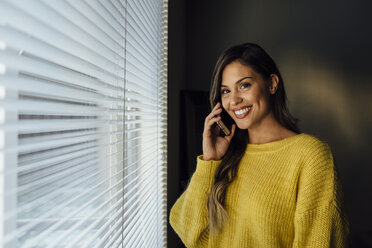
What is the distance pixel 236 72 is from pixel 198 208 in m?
0.67

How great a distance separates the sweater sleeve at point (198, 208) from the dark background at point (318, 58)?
4.25 ft

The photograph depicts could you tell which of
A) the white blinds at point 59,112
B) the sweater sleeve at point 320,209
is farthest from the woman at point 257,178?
the white blinds at point 59,112

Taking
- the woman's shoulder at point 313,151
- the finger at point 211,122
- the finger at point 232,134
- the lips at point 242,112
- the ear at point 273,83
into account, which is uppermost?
the ear at point 273,83

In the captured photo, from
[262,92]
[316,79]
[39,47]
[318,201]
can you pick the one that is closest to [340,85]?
[316,79]

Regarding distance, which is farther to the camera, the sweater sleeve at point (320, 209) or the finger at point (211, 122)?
the finger at point (211, 122)

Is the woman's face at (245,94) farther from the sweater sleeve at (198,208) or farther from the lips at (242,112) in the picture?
the sweater sleeve at (198,208)

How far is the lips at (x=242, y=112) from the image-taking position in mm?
1191

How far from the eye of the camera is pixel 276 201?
1.02 meters

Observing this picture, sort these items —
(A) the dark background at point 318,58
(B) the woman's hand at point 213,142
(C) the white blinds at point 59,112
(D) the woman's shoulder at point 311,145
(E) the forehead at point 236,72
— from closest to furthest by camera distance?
(C) the white blinds at point 59,112 → (D) the woman's shoulder at point 311,145 → (E) the forehead at point 236,72 → (B) the woman's hand at point 213,142 → (A) the dark background at point 318,58

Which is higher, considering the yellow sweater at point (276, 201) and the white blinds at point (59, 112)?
the white blinds at point (59, 112)

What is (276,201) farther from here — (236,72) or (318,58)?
(318,58)

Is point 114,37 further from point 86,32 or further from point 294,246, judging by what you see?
point 294,246

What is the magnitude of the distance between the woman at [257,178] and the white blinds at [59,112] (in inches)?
17.4

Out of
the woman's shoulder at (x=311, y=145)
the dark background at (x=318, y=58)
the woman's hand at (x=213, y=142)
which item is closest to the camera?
the woman's shoulder at (x=311, y=145)
